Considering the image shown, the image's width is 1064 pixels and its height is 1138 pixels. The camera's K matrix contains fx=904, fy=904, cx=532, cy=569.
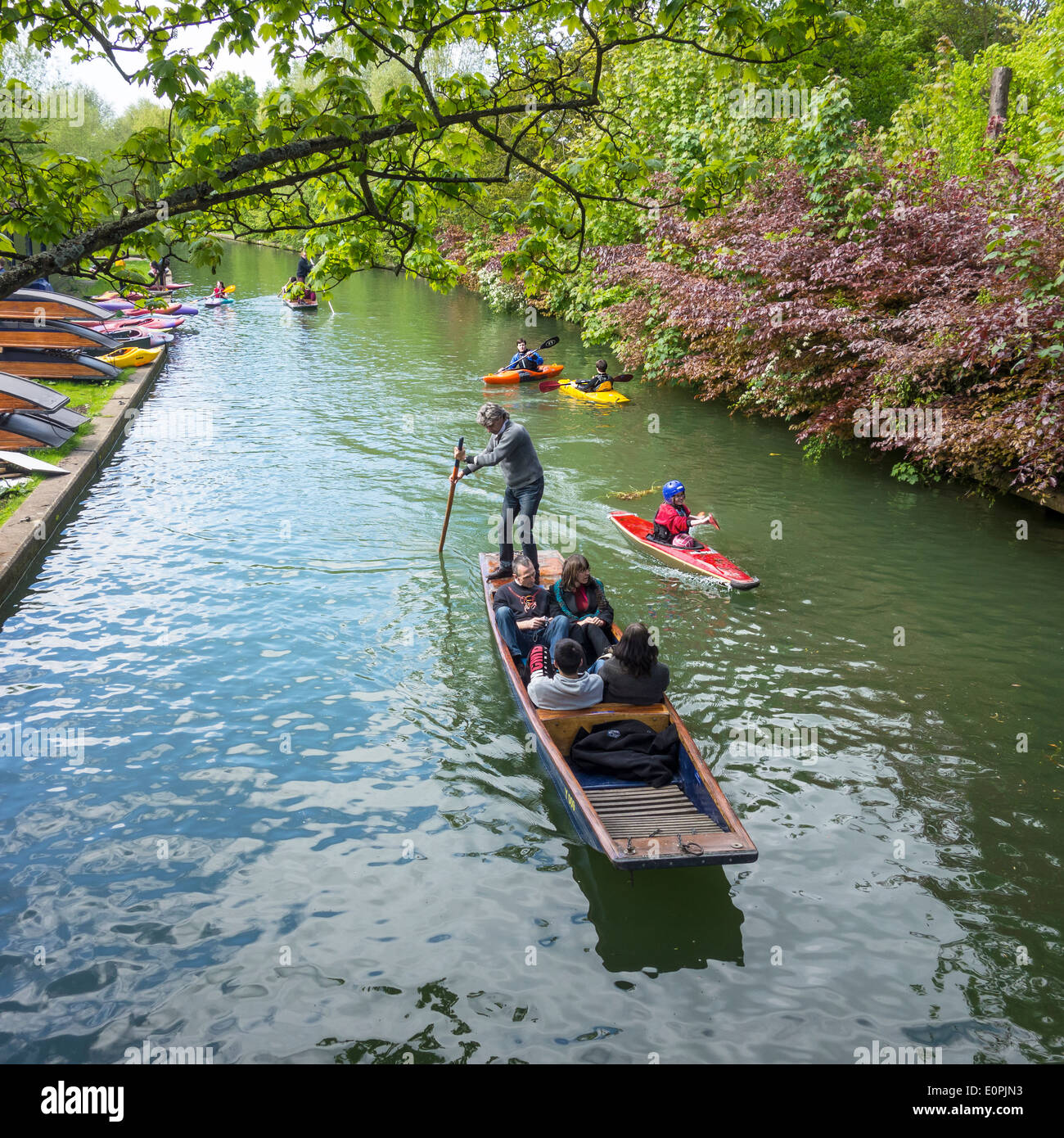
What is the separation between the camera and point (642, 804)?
6.00 meters

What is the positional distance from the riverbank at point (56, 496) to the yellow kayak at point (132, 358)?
11.1ft

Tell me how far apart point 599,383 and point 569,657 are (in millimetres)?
14922

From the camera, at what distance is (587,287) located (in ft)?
82.7

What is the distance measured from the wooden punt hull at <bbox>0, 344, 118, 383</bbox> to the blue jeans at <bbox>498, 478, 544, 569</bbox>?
14.6 metres

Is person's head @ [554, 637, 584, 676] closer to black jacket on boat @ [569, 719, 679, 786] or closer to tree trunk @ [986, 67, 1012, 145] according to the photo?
black jacket on boat @ [569, 719, 679, 786]

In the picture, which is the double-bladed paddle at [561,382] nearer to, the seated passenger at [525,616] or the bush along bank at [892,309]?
the bush along bank at [892,309]

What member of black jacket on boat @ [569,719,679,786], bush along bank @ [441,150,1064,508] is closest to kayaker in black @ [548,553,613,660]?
black jacket on boat @ [569,719,679,786]

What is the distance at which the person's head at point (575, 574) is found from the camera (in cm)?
797

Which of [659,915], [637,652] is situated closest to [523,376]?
[637,652]

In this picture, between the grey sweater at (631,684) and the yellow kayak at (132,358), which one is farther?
the yellow kayak at (132,358)

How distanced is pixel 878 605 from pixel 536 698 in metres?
5.23

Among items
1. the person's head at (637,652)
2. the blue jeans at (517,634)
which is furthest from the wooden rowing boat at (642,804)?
the blue jeans at (517,634)

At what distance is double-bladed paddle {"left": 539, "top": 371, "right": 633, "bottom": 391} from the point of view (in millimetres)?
20625

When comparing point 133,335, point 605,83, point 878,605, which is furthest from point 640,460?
point 133,335
